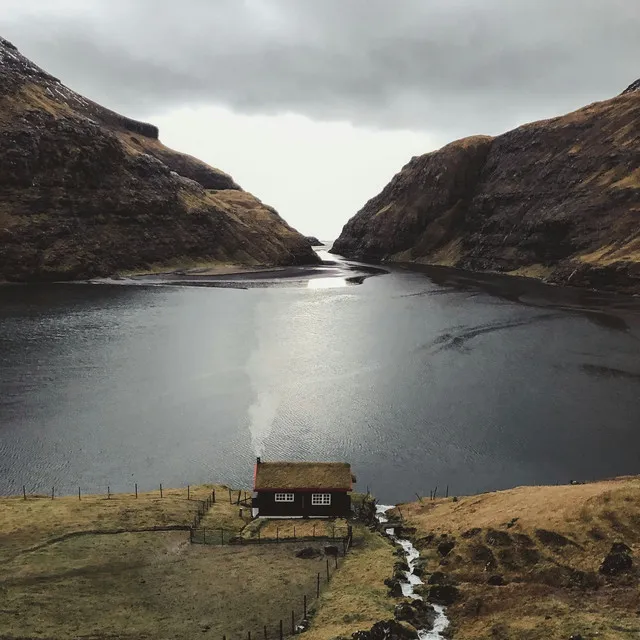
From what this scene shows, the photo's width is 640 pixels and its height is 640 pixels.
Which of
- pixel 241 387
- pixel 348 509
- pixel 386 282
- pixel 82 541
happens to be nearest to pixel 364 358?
pixel 241 387

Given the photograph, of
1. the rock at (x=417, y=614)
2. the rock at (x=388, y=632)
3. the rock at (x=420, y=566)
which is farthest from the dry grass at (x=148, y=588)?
the rock at (x=420, y=566)

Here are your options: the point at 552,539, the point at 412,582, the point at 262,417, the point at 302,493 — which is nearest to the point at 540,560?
the point at 552,539

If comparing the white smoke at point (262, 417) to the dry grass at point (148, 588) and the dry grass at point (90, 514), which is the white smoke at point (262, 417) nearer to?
the dry grass at point (90, 514)

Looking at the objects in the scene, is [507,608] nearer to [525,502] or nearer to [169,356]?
[525,502]

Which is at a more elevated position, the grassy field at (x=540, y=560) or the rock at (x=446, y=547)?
the grassy field at (x=540, y=560)

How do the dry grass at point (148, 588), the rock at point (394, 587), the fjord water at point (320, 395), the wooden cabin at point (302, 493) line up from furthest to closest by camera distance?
the fjord water at point (320, 395) → the wooden cabin at point (302, 493) → the rock at point (394, 587) → the dry grass at point (148, 588)

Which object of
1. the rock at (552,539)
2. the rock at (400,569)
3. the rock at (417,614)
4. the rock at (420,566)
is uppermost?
the rock at (552,539)

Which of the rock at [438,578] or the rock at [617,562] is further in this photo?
the rock at [438,578]
